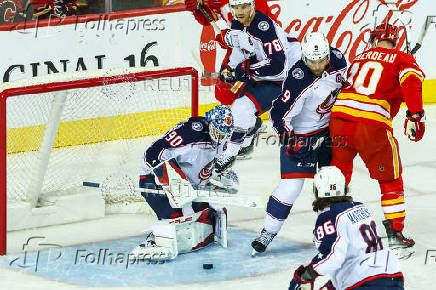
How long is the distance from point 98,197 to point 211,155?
101 centimetres

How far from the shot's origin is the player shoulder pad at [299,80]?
5508 millimetres

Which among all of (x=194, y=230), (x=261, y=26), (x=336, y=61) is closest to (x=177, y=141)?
(x=194, y=230)

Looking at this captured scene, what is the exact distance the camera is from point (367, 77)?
565cm

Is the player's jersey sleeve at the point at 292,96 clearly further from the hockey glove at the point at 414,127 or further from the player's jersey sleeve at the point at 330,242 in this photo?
the player's jersey sleeve at the point at 330,242

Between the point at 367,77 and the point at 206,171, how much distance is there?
3.38 ft

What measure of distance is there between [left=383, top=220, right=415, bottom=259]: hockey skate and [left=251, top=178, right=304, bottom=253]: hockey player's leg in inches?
21.0

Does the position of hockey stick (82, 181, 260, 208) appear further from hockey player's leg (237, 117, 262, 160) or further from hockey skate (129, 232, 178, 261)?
hockey player's leg (237, 117, 262, 160)

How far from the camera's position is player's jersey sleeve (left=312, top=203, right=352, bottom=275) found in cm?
409

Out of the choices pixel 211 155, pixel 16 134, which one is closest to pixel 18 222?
pixel 16 134

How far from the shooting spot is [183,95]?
22.8 ft

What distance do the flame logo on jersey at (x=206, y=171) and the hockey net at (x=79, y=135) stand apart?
0.62 m

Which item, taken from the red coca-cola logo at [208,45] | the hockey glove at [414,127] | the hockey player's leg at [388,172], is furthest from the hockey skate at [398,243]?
the red coca-cola logo at [208,45]

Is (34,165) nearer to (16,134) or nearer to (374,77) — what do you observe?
(16,134)

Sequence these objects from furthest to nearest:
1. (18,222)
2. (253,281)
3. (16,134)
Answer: (16,134) → (18,222) → (253,281)
